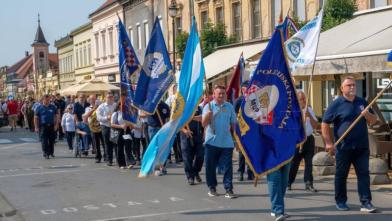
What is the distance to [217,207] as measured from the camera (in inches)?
359

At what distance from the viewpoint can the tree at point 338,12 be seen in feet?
59.1

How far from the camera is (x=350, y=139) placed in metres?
8.32

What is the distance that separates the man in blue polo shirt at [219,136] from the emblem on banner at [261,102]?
1701 millimetres

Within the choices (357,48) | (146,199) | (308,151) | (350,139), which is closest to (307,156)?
(308,151)

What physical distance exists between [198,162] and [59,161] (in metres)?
6.23

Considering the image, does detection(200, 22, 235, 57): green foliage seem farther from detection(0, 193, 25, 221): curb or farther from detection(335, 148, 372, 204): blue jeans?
detection(335, 148, 372, 204): blue jeans

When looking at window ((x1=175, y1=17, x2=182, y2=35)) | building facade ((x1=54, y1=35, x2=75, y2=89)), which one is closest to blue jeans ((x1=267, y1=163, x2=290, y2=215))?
window ((x1=175, y1=17, x2=182, y2=35))

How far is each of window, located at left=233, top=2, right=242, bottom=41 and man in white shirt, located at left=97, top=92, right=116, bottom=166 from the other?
13581 mm

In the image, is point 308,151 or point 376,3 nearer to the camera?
point 308,151

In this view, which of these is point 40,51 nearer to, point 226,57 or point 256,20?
point 256,20

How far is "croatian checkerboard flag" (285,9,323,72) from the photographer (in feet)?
35.6

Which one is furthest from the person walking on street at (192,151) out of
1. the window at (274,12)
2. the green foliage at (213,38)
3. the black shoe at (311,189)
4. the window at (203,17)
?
the window at (203,17)

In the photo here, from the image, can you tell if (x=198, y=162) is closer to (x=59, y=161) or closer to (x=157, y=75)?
(x=157, y=75)

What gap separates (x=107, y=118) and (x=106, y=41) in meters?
37.5
